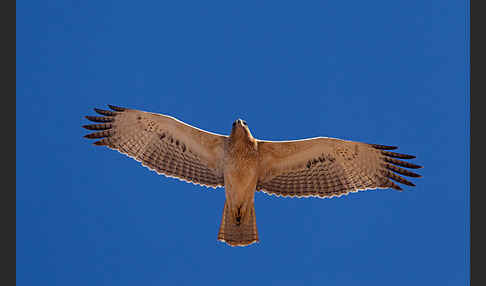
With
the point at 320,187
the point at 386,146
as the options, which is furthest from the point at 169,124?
the point at 386,146

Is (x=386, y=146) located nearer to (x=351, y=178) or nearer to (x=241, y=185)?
(x=351, y=178)

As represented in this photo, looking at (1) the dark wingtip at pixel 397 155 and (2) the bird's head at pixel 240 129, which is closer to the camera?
(2) the bird's head at pixel 240 129

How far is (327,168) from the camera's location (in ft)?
36.8

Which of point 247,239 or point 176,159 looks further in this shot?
point 176,159

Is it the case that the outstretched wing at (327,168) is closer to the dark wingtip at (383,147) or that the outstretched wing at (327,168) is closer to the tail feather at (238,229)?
A: the dark wingtip at (383,147)

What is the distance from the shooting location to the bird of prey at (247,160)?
1068cm

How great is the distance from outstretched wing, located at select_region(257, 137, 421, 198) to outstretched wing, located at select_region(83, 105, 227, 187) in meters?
1.06

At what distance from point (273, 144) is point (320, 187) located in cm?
135

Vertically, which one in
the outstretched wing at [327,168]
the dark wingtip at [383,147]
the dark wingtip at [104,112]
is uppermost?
the dark wingtip at [104,112]

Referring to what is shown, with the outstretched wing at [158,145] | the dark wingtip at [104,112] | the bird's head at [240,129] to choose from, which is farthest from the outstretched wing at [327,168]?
the dark wingtip at [104,112]

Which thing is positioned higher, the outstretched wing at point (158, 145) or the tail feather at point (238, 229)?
the outstretched wing at point (158, 145)

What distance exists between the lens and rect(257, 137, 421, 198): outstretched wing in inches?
431

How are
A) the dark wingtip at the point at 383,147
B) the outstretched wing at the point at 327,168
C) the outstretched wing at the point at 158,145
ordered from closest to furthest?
1. the dark wingtip at the point at 383,147
2. the outstretched wing at the point at 327,168
3. the outstretched wing at the point at 158,145

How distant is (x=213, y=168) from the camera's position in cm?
1118
